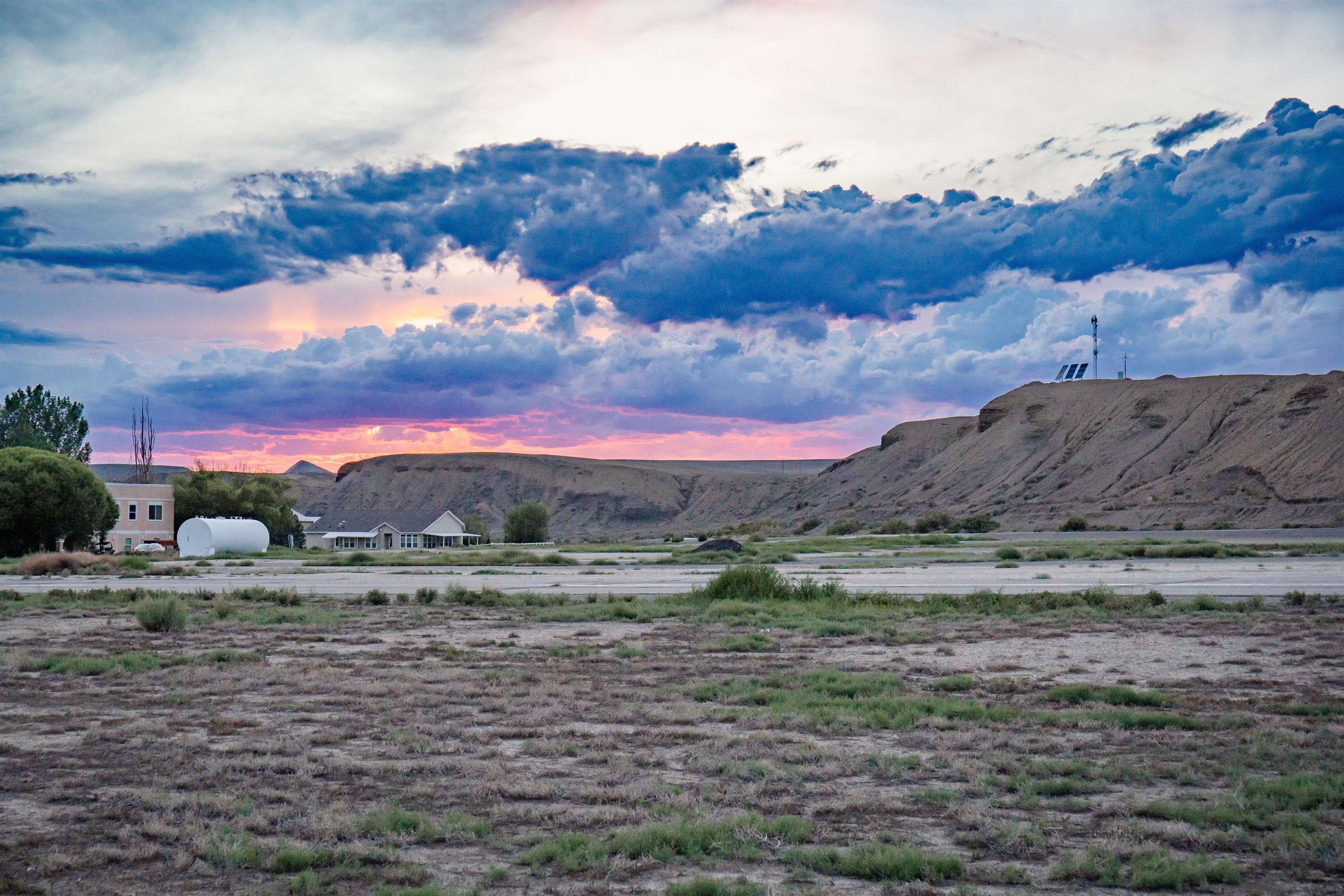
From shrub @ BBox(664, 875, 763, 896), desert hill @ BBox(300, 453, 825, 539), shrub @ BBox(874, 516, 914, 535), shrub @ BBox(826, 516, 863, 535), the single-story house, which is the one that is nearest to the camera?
shrub @ BBox(664, 875, 763, 896)

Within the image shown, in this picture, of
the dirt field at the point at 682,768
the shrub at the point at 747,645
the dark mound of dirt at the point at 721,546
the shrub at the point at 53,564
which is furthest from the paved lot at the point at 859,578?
the dark mound of dirt at the point at 721,546

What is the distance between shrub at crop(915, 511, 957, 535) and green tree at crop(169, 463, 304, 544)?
54854mm

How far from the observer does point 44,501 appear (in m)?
59.0

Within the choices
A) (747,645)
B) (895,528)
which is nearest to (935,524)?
(895,528)

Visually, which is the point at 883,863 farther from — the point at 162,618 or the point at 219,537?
the point at 219,537

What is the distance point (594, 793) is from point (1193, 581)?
24.3m

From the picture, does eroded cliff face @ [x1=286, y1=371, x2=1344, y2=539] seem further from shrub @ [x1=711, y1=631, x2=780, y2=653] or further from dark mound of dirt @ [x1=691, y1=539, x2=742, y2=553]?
shrub @ [x1=711, y1=631, x2=780, y2=653]

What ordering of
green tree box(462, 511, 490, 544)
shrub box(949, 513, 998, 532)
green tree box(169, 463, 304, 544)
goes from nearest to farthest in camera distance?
shrub box(949, 513, 998, 532), green tree box(169, 463, 304, 544), green tree box(462, 511, 490, 544)

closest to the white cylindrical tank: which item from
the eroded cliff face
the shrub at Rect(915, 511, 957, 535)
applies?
the shrub at Rect(915, 511, 957, 535)

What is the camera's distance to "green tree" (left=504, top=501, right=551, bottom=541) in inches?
4035

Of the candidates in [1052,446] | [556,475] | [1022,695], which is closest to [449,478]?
[556,475]

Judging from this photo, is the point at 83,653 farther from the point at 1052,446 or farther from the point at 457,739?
the point at 1052,446

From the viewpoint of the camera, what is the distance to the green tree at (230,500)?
86312mm

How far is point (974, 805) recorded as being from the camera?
665 cm
